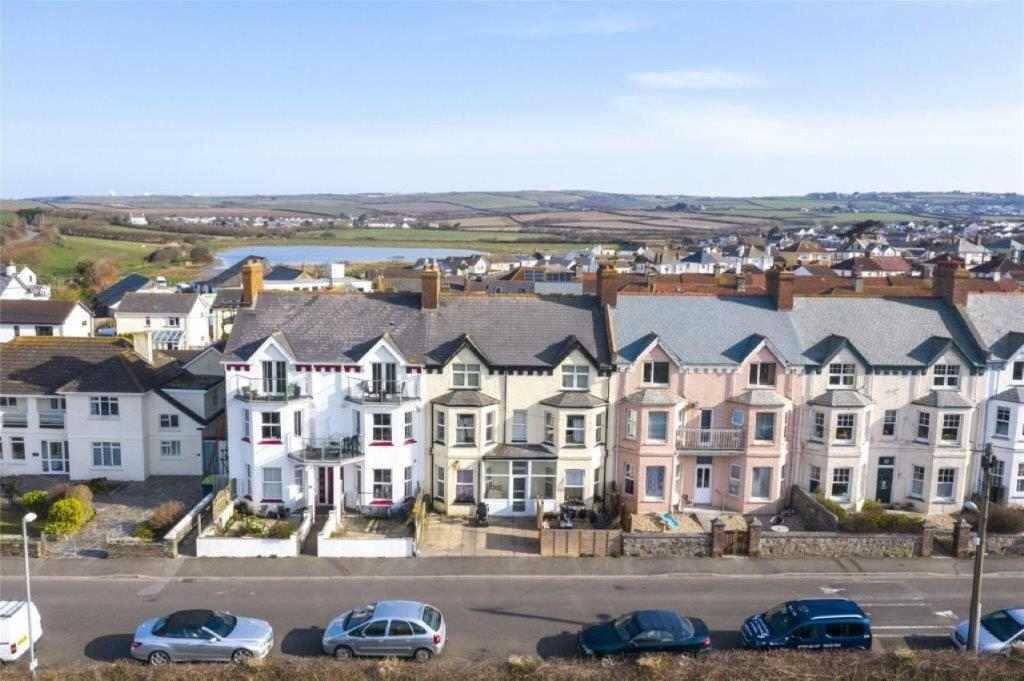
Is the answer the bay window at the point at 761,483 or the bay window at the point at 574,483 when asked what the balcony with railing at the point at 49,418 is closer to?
the bay window at the point at 574,483

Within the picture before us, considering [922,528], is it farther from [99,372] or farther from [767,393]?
[99,372]

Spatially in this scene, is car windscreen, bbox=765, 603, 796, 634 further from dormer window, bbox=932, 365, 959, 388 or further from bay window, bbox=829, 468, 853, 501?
dormer window, bbox=932, 365, 959, 388

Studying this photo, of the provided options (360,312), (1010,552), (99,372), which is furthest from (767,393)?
(99,372)

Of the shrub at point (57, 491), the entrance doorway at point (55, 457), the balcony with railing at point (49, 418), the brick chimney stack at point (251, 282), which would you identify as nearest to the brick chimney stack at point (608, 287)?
the brick chimney stack at point (251, 282)

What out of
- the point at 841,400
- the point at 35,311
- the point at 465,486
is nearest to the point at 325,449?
the point at 465,486

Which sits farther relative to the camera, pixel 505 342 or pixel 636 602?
pixel 505 342

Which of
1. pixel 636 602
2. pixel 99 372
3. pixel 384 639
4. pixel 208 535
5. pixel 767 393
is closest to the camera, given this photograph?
pixel 384 639
